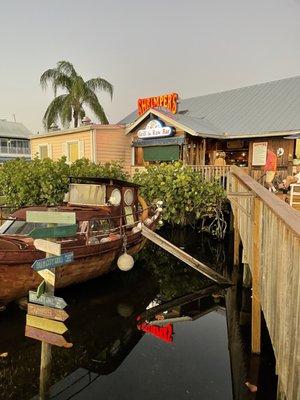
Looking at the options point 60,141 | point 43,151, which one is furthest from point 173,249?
point 43,151

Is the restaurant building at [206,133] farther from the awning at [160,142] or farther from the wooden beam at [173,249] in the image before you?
the wooden beam at [173,249]

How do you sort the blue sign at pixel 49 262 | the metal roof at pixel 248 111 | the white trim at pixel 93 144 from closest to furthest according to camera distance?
1. the blue sign at pixel 49 262
2. the metal roof at pixel 248 111
3. the white trim at pixel 93 144

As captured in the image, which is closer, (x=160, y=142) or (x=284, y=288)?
(x=284, y=288)

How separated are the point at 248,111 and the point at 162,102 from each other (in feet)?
18.4

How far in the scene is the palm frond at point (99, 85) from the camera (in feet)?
103

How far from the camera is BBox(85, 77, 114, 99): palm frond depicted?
31.3m

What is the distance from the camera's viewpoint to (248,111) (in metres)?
20.8

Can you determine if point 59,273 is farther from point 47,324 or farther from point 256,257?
point 256,257

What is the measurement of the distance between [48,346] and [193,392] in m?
2.52

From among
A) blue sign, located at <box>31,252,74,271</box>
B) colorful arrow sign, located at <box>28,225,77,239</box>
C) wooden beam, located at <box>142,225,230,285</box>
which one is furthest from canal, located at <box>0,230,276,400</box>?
colorful arrow sign, located at <box>28,225,77,239</box>

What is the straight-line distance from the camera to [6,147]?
55562 mm

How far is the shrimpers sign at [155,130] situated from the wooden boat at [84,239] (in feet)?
25.0

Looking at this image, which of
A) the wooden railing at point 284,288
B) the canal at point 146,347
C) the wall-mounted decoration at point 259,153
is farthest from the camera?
the wall-mounted decoration at point 259,153

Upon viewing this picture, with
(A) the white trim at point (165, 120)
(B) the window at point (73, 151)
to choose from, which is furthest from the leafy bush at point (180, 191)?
(B) the window at point (73, 151)
